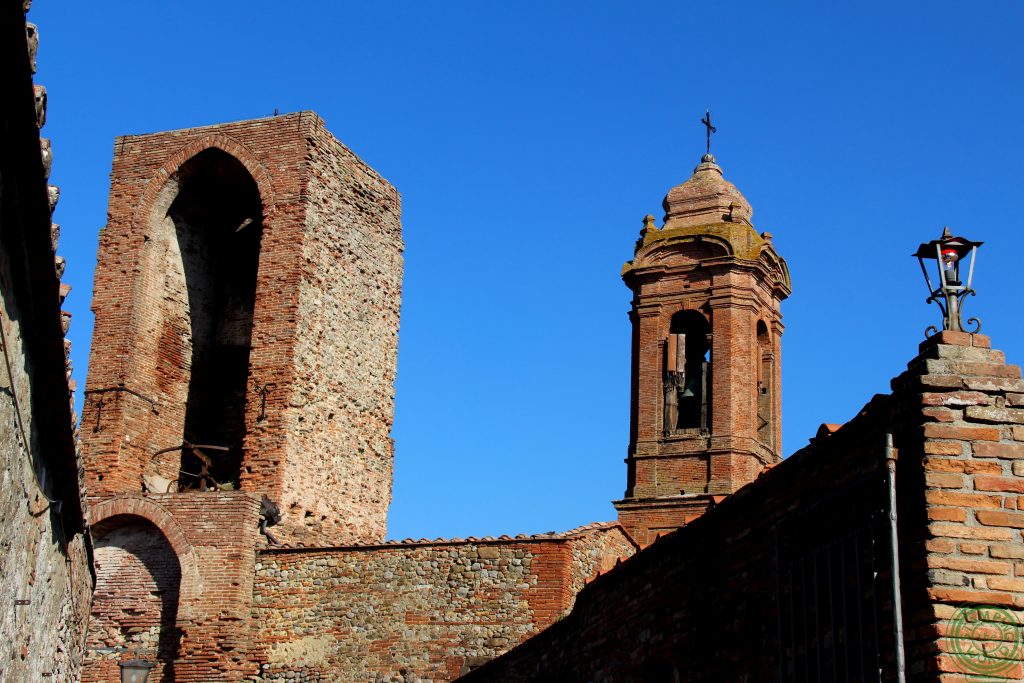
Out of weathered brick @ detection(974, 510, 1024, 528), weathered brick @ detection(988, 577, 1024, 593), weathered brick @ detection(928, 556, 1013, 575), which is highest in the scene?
weathered brick @ detection(974, 510, 1024, 528)

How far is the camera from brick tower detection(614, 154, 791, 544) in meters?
25.1

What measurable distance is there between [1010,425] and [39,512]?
17.3ft

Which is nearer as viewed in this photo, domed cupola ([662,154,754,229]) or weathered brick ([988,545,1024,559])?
weathered brick ([988,545,1024,559])

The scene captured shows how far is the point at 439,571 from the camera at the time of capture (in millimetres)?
19109

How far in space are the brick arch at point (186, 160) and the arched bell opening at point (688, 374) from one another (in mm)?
7640

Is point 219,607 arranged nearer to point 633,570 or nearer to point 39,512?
point 633,570

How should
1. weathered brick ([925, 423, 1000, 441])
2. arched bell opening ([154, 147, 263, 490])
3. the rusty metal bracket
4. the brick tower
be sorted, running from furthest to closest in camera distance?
the brick tower < arched bell opening ([154, 147, 263, 490]) < the rusty metal bracket < weathered brick ([925, 423, 1000, 441])

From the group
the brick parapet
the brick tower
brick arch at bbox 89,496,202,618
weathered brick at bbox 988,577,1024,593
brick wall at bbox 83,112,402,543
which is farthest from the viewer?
the brick tower

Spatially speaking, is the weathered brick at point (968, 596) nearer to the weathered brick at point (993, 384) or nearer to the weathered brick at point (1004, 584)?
the weathered brick at point (1004, 584)

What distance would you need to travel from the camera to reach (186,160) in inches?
930

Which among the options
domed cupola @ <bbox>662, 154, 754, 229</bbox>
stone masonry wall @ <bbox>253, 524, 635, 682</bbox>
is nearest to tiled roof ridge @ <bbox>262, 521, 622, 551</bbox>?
stone masonry wall @ <bbox>253, 524, 635, 682</bbox>

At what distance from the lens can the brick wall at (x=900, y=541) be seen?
7.21 metres

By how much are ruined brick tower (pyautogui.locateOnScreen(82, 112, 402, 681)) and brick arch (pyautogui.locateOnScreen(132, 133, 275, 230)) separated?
0.08 feet

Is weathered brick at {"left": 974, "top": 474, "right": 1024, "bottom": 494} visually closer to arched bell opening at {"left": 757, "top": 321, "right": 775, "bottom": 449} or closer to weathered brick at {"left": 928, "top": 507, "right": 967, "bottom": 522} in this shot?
weathered brick at {"left": 928, "top": 507, "right": 967, "bottom": 522}
